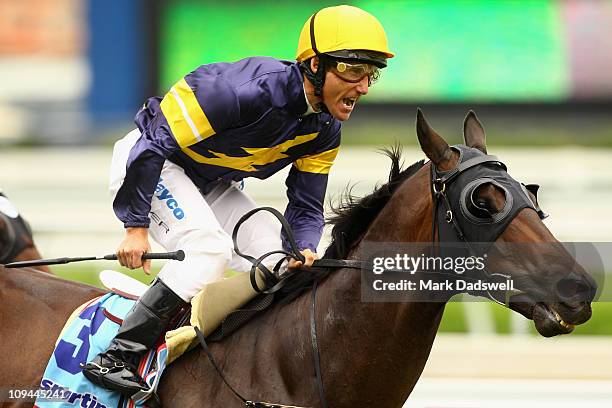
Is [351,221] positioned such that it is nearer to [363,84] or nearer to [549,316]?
[363,84]

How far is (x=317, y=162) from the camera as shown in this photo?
4.25m

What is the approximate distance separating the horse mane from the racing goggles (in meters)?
0.25

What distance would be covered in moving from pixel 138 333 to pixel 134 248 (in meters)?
0.27

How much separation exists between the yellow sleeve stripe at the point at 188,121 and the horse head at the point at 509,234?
2.47 ft

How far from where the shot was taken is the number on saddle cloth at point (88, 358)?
377 centimetres

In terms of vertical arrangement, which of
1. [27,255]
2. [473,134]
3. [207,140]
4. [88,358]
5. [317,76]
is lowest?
[27,255]

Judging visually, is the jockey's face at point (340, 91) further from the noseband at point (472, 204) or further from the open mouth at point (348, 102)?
the noseband at point (472, 204)

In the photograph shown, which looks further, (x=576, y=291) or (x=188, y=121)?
(x=188, y=121)

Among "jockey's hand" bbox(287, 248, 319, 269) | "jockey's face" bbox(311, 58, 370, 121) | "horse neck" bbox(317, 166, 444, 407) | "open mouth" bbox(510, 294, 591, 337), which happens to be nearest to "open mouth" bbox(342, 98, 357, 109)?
"jockey's face" bbox(311, 58, 370, 121)

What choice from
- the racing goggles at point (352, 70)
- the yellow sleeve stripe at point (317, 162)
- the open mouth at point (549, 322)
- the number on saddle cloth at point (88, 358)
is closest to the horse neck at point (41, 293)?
the number on saddle cloth at point (88, 358)

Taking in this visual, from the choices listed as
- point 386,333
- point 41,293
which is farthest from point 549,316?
point 41,293

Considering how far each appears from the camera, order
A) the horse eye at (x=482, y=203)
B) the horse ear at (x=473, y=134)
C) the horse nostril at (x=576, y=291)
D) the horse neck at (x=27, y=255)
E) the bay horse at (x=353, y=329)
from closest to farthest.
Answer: the horse nostril at (x=576, y=291) < the horse eye at (x=482, y=203) < the bay horse at (x=353, y=329) < the horse ear at (x=473, y=134) < the horse neck at (x=27, y=255)

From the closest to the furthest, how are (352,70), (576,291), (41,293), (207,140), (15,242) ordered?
(576,291) < (352,70) < (207,140) < (41,293) < (15,242)

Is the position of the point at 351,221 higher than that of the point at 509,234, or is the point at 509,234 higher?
the point at 509,234
